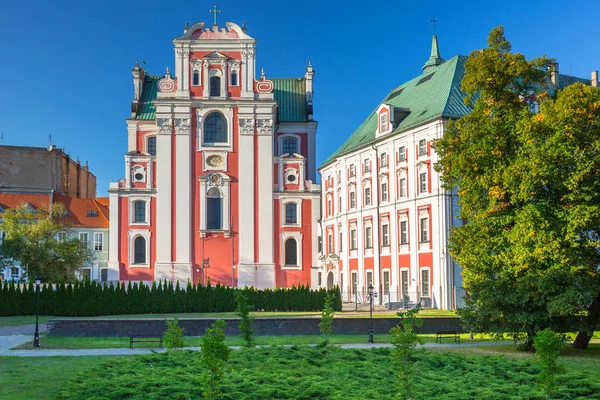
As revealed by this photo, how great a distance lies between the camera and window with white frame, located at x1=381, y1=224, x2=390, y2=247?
52.9m

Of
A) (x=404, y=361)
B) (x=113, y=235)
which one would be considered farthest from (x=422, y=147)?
(x=404, y=361)

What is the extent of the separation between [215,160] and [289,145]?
8.10 meters

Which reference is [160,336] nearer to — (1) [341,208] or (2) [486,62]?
(2) [486,62]

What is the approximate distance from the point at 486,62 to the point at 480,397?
14.9 m

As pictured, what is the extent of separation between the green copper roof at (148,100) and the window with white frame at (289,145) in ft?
37.0

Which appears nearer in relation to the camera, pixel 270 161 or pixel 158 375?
pixel 158 375

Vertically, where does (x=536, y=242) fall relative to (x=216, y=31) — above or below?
below

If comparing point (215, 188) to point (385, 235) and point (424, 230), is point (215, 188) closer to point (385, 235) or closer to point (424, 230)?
point (385, 235)

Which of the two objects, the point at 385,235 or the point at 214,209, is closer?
the point at 385,235

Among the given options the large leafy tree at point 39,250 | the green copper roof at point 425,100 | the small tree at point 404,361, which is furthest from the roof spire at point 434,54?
the small tree at point 404,361

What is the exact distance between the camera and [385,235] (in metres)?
53.3

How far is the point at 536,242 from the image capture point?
79.9 ft

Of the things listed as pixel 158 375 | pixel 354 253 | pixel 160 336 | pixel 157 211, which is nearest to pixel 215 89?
pixel 157 211

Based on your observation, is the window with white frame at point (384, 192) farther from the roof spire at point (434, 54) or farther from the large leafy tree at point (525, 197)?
the large leafy tree at point (525, 197)
